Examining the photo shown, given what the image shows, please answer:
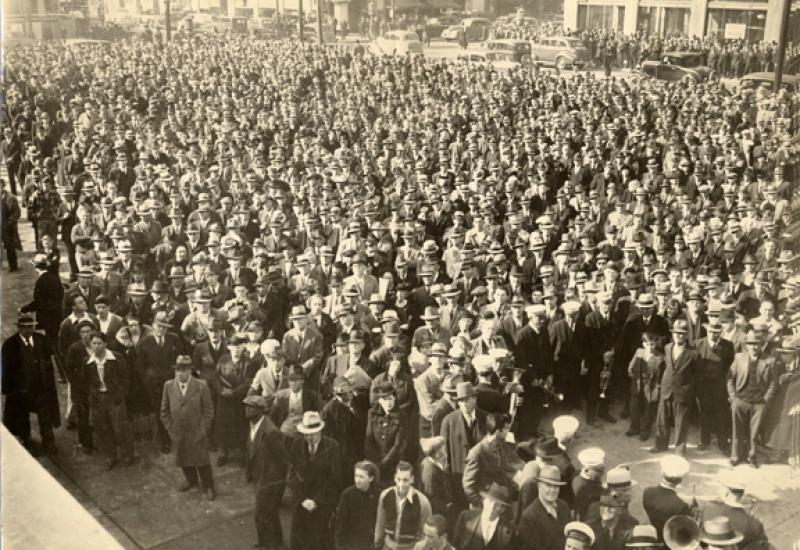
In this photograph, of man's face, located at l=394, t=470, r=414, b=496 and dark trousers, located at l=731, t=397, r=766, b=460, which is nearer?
man's face, located at l=394, t=470, r=414, b=496

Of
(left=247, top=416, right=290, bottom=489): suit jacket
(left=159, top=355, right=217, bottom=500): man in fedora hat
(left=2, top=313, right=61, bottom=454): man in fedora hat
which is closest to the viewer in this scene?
(left=247, top=416, right=290, bottom=489): suit jacket

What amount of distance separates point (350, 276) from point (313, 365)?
2518 mm

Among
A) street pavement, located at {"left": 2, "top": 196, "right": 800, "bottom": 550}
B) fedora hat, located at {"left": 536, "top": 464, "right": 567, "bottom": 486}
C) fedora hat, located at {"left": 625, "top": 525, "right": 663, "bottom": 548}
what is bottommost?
street pavement, located at {"left": 2, "top": 196, "right": 800, "bottom": 550}

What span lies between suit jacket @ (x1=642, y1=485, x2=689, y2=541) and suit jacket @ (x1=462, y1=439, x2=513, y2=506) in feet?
3.54

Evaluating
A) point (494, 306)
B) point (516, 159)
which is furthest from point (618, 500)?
point (516, 159)

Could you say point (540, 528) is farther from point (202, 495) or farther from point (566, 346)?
point (202, 495)

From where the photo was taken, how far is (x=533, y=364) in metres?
8.65

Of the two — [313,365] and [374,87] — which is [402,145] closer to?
[374,87]

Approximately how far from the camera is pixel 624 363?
9.24 metres

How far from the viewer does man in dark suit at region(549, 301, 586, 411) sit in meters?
8.80

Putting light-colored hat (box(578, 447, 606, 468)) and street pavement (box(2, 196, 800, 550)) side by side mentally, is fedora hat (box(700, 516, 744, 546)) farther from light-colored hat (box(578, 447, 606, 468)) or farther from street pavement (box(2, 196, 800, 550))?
street pavement (box(2, 196, 800, 550))

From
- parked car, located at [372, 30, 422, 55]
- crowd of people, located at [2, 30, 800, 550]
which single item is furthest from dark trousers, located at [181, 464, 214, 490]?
parked car, located at [372, 30, 422, 55]

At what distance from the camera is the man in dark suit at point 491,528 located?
5473 millimetres

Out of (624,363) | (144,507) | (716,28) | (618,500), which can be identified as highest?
(716,28)
